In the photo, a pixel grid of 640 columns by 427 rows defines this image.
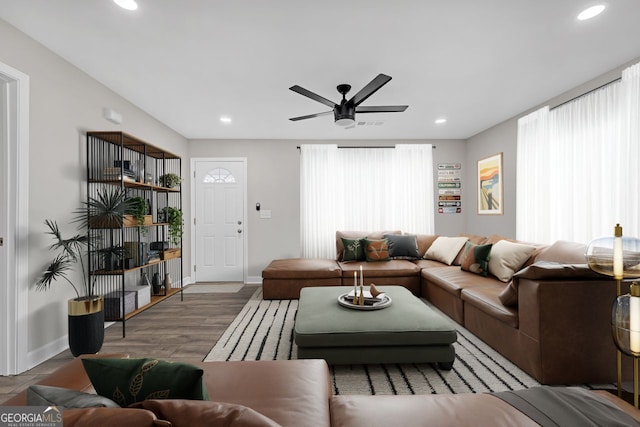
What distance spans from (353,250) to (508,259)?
6.80 ft

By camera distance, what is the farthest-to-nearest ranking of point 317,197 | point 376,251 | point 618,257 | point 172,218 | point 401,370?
point 317,197 → point 376,251 → point 172,218 → point 401,370 → point 618,257

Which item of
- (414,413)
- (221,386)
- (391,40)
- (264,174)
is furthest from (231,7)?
(264,174)

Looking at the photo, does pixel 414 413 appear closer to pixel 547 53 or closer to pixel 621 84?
pixel 547 53

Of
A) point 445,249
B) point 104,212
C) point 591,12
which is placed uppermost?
point 591,12

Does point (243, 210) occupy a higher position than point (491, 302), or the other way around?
point (243, 210)

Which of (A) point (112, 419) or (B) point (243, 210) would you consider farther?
(B) point (243, 210)

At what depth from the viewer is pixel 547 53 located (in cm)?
255

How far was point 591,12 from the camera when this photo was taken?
2.03m

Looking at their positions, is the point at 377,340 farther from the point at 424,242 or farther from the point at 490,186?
the point at 490,186

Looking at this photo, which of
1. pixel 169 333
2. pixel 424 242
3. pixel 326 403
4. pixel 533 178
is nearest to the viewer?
pixel 326 403

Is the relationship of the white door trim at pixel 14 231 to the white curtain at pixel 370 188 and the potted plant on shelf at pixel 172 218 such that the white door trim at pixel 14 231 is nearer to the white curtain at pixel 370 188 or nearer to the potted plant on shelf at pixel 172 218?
the potted plant on shelf at pixel 172 218

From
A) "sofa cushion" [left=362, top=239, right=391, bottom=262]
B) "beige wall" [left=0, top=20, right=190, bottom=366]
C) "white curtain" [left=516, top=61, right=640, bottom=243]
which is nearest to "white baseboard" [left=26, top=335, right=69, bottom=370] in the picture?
"beige wall" [left=0, top=20, right=190, bottom=366]

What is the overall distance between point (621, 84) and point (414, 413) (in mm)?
3533

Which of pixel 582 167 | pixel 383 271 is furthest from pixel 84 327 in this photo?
pixel 582 167
